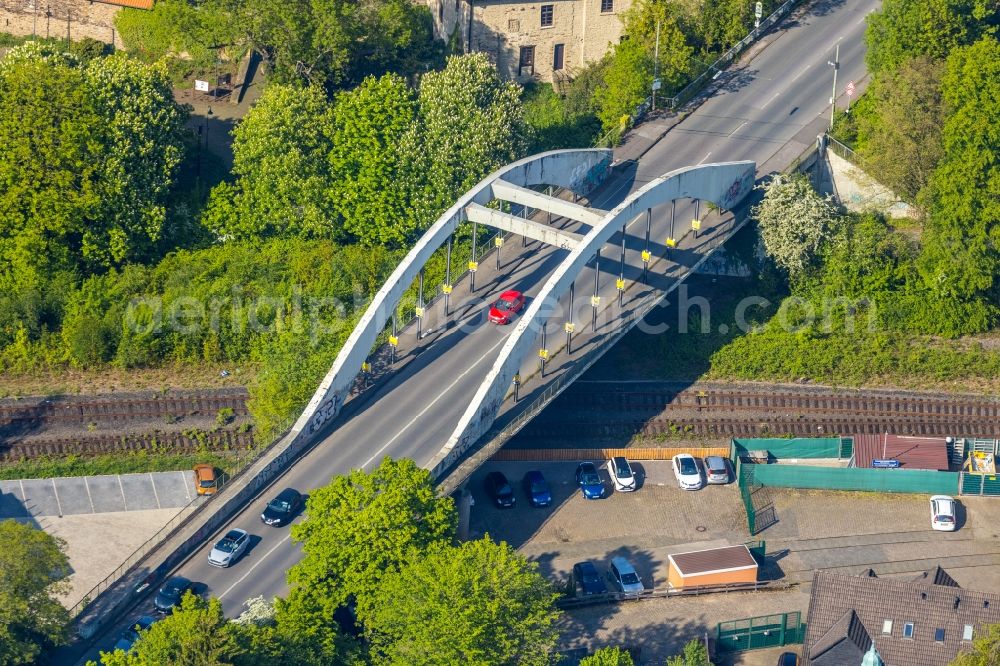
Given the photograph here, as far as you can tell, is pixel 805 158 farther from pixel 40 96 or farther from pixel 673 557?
pixel 40 96

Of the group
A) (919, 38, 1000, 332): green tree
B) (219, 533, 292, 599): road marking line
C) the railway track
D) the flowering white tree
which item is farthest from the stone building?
(219, 533, 292, 599): road marking line

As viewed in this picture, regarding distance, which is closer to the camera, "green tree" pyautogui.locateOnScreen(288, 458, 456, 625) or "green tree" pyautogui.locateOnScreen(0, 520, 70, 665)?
"green tree" pyautogui.locateOnScreen(0, 520, 70, 665)

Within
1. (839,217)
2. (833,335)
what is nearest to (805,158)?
(839,217)

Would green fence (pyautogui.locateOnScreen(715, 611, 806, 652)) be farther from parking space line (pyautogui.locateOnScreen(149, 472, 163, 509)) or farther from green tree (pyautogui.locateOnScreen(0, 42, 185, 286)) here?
green tree (pyautogui.locateOnScreen(0, 42, 185, 286))

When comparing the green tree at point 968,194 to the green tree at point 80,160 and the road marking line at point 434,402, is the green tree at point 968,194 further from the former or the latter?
the green tree at point 80,160

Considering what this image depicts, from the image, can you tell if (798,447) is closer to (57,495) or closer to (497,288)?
(497,288)

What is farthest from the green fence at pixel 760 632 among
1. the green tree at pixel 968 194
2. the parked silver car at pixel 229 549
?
the green tree at pixel 968 194
